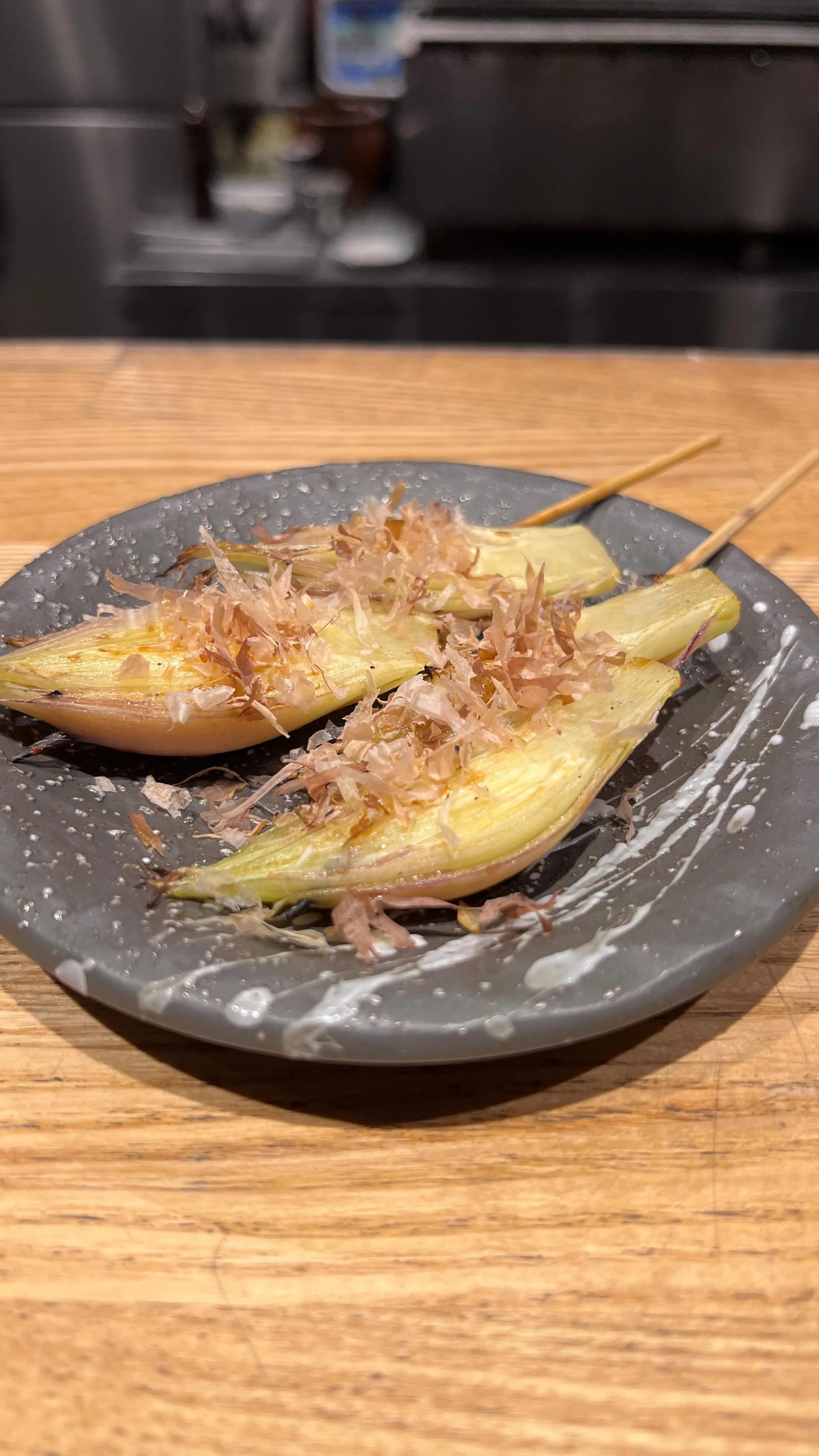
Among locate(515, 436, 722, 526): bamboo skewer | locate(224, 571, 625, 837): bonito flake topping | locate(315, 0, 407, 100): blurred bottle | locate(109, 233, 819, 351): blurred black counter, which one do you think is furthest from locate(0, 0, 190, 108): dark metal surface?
locate(224, 571, 625, 837): bonito flake topping

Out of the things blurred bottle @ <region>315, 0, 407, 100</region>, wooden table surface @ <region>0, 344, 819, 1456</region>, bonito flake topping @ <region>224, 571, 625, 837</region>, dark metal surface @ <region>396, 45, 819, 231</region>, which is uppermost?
blurred bottle @ <region>315, 0, 407, 100</region>

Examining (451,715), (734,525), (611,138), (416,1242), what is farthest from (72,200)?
(416,1242)

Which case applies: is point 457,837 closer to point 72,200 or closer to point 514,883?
point 514,883

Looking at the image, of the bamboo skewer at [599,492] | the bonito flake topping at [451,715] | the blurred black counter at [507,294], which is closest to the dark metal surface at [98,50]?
the blurred black counter at [507,294]

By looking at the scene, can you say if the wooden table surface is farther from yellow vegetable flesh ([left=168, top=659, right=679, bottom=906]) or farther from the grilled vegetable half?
the grilled vegetable half

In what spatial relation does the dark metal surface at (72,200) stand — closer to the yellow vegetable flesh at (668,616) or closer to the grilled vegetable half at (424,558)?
the grilled vegetable half at (424,558)

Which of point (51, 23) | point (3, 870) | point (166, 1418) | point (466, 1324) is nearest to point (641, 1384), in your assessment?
point (466, 1324)
